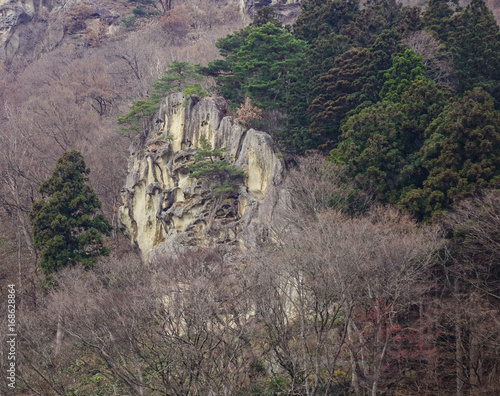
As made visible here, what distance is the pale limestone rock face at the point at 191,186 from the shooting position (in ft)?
64.8

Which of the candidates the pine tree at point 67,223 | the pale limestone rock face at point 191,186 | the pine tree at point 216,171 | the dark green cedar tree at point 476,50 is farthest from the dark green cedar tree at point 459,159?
the pine tree at point 67,223

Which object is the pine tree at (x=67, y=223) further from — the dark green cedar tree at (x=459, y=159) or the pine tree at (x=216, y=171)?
the dark green cedar tree at (x=459, y=159)

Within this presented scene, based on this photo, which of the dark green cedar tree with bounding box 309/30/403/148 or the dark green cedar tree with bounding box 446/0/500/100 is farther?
the dark green cedar tree with bounding box 309/30/403/148

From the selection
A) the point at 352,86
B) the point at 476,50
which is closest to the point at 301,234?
the point at 352,86

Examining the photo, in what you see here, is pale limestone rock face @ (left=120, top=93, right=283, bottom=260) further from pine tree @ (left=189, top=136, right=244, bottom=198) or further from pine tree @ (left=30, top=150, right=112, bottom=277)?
pine tree @ (left=30, top=150, right=112, bottom=277)

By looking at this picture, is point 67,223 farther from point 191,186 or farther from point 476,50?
point 476,50

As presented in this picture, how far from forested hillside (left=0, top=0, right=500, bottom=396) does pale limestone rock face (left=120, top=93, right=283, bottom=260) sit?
200 mm

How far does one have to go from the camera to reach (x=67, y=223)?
19922 mm

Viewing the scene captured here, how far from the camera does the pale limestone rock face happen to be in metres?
19.8

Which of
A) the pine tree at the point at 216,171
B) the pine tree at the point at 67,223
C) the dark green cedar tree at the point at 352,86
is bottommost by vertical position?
the pine tree at the point at 67,223

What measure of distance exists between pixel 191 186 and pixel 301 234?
865 centimetres

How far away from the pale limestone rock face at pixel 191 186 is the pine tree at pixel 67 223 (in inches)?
106

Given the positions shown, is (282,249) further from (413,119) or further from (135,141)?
(135,141)

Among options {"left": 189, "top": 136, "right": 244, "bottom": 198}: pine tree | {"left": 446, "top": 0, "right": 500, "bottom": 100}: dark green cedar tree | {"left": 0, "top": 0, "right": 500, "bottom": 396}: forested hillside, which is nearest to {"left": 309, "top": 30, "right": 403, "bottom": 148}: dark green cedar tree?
{"left": 0, "top": 0, "right": 500, "bottom": 396}: forested hillside
